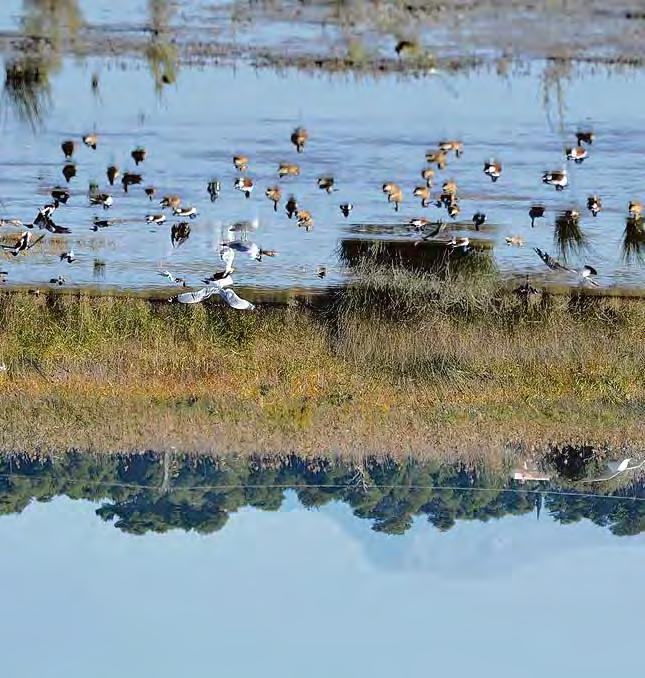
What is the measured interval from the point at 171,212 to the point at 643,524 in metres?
10.5

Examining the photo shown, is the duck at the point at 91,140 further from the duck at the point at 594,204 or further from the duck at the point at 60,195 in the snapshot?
the duck at the point at 594,204

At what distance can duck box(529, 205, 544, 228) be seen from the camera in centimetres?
949

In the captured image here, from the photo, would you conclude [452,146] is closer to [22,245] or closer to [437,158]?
[437,158]

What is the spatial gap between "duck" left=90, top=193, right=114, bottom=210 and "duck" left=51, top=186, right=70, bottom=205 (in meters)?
0.23

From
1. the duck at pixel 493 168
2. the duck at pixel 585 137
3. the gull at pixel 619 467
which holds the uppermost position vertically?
the duck at pixel 585 137

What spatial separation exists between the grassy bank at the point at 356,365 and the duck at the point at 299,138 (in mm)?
2786

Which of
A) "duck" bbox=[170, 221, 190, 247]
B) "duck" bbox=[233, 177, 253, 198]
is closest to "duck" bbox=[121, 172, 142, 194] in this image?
"duck" bbox=[233, 177, 253, 198]

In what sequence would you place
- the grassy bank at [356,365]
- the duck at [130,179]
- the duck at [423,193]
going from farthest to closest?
the grassy bank at [356,365] < the duck at [423,193] < the duck at [130,179]

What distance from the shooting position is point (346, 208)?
9.66 meters

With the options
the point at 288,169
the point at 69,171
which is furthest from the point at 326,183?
the point at 69,171

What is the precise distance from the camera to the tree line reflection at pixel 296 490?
48.6 feet

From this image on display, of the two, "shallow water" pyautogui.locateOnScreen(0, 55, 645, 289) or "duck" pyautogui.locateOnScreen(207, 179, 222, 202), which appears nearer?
"shallow water" pyautogui.locateOnScreen(0, 55, 645, 289)

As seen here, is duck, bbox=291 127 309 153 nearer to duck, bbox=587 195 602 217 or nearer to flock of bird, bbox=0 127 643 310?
flock of bird, bbox=0 127 643 310

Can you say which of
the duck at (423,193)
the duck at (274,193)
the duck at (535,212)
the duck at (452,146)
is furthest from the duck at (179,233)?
the duck at (535,212)
